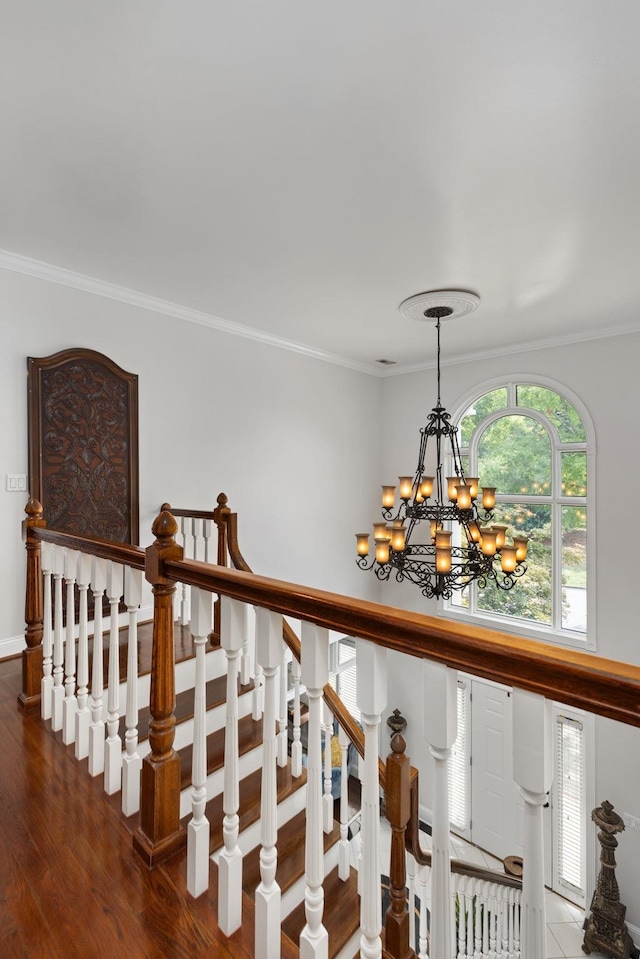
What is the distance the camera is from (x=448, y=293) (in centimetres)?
342

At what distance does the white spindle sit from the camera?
161cm

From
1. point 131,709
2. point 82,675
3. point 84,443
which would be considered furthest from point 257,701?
point 84,443

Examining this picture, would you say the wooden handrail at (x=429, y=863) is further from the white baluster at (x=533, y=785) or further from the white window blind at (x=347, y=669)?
the white window blind at (x=347, y=669)

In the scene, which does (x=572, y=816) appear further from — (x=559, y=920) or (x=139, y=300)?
(x=139, y=300)

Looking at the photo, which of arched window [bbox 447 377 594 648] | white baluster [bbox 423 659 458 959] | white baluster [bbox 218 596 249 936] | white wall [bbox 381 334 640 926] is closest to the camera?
white baluster [bbox 423 659 458 959]

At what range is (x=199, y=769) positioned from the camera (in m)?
1.27

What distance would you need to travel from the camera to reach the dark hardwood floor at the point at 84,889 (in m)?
1.14

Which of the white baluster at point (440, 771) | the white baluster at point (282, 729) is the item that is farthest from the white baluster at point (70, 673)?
the white baluster at point (440, 771)

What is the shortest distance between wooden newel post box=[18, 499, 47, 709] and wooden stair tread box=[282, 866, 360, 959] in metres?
1.48

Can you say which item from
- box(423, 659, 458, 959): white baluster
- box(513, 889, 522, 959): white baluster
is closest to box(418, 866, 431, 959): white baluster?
box(513, 889, 522, 959): white baluster

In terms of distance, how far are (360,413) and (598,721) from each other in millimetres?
3829

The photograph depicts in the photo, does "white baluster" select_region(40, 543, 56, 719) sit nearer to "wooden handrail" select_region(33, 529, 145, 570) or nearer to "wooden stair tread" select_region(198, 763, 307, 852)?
"wooden handrail" select_region(33, 529, 145, 570)

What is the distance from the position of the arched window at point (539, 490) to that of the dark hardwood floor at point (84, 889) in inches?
166

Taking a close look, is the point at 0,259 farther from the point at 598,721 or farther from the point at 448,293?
the point at 598,721
